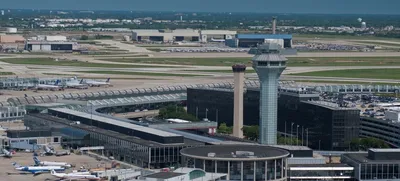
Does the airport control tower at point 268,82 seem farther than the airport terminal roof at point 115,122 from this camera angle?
Yes

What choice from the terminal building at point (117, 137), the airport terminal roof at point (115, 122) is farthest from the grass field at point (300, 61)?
the terminal building at point (117, 137)

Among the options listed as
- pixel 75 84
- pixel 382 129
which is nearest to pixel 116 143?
pixel 382 129

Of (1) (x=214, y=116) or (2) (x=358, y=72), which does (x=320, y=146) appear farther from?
(2) (x=358, y=72)

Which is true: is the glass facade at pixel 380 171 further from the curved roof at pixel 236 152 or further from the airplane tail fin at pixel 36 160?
the airplane tail fin at pixel 36 160

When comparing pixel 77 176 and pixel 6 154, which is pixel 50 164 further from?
pixel 6 154

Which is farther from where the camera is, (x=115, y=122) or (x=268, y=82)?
(x=115, y=122)

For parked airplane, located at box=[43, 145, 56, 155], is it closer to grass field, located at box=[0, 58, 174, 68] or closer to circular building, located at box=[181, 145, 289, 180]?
circular building, located at box=[181, 145, 289, 180]
